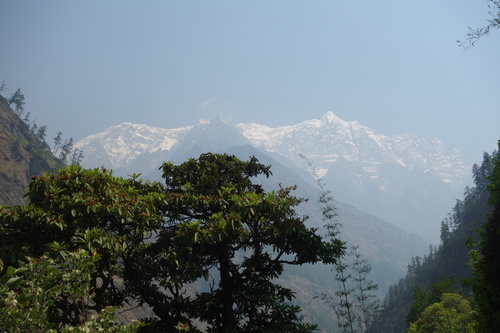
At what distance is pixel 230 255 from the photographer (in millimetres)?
11227

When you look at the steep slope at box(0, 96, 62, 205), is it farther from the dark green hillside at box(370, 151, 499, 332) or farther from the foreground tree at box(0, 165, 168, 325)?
the dark green hillside at box(370, 151, 499, 332)

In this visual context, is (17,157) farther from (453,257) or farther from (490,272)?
(453,257)

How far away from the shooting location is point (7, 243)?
28.5 feet

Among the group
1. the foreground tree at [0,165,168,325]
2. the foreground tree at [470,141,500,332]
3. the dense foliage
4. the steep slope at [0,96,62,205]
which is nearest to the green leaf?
the dense foliage

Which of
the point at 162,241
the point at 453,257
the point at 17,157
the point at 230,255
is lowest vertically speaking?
the point at 17,157

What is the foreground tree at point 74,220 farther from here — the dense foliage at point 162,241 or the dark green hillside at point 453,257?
the dark green hillside at point 453,257

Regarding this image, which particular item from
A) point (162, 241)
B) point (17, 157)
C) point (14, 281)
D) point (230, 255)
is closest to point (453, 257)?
point (230, 255)

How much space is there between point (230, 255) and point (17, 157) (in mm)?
154474

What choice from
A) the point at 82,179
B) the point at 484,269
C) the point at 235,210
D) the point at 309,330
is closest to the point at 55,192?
the point at 82,179

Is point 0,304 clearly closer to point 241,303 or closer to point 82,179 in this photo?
point 82,179

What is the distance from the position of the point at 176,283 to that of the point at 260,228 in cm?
297

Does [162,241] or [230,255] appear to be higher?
[230,255]

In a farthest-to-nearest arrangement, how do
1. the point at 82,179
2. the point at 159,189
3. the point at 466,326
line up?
the point at 466,326
the point at 159,189
the point at 82,179

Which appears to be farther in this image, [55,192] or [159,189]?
[159,189]
